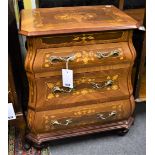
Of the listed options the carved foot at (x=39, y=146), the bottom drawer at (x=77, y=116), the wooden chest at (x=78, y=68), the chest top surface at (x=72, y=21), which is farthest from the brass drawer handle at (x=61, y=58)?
the carved foot at (x=39, y=146)

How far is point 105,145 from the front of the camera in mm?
1361

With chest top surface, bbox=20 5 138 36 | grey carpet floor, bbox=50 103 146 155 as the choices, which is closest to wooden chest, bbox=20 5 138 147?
chest top surface, bbox=20 5 138 36

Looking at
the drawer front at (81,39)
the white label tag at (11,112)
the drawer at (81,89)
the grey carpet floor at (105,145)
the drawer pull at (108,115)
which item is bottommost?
the grey carpet floor at (105,145)

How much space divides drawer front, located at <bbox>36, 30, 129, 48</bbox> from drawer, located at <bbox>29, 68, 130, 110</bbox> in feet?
0.49

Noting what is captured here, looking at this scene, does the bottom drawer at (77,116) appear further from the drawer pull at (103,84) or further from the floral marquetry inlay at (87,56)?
the floral marquetry inlay at (87,56)

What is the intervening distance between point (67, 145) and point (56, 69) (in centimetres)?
50

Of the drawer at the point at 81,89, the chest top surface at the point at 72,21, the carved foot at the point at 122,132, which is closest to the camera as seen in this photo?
the chest top surface at the point at 72,21

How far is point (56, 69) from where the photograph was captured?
3.58 ft

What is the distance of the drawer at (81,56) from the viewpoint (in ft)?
3.49

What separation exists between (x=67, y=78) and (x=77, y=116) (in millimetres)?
242

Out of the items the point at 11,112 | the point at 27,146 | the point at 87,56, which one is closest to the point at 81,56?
the point at 87,56

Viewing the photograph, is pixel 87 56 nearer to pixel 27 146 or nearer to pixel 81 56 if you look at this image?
pixel 81 56

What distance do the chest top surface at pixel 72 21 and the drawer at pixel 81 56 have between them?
0.31 ft
